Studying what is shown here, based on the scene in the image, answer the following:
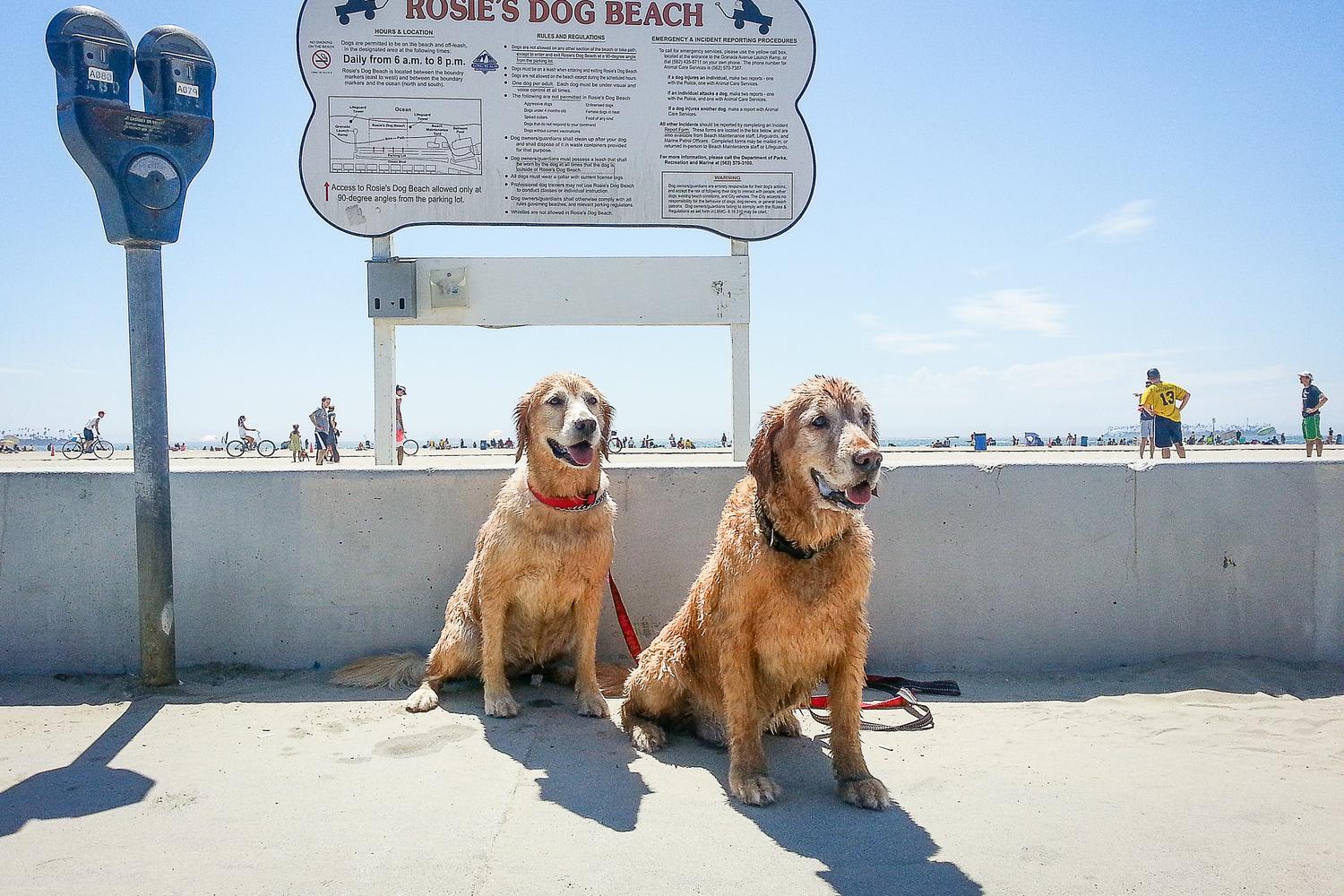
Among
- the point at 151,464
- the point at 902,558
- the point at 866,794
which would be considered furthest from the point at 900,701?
the point at 151,464

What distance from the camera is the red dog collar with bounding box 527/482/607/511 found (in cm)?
414

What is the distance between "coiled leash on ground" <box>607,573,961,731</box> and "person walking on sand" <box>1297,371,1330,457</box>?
16.0 meters

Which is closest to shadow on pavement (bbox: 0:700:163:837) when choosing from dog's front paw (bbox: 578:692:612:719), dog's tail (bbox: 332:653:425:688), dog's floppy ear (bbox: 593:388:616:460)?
dog's tail (bbox: 332:653:425:688)

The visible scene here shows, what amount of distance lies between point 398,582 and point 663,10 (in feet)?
14.0

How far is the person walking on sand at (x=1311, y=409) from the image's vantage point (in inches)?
625

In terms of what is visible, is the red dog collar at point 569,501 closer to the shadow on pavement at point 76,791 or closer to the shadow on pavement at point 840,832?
the shadow on pavement at point 840,832

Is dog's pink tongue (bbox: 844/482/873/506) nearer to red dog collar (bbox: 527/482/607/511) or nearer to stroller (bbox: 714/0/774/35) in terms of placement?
red dog collar (bbox: 527/482/607/511)

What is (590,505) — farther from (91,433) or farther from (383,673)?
(91,433)

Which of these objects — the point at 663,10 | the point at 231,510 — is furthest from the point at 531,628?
the point at 663,10

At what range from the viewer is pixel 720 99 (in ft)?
18.5

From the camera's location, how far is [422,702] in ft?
13.6

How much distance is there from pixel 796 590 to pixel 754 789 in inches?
30.6

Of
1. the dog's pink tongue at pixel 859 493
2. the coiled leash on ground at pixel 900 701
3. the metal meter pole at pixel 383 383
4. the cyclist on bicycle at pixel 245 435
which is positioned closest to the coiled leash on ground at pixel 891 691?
the coiled leash on ground at pixel 900 701

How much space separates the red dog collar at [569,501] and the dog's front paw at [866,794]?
1865 millimetres
